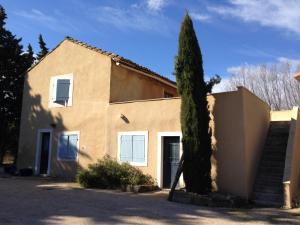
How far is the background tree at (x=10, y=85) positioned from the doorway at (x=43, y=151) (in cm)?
525

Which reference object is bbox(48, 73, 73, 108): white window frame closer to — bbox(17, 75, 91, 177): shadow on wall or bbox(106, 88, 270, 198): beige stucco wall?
bbox(17, 75, 91, 177): shadow on wall

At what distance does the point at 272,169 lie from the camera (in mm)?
13680

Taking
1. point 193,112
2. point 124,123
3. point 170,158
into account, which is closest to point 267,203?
point 193,112

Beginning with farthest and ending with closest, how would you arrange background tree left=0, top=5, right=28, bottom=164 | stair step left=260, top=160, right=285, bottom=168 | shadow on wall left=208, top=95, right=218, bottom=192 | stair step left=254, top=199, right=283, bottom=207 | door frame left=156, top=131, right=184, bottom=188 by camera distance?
background tree left=0, top=5, right=28, bottom=164, door frame left=156, top=131, right=184, bottom=188, stair step left=260, top=160, right=285, bottom=168, shadow on wall left=208, top=95, right=218, bottom=192, stair step left=254, top=199, right=283, bottom=207

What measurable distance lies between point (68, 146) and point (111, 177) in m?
4.38

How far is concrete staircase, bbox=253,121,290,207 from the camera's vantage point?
496 inches

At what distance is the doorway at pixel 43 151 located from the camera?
1875cm

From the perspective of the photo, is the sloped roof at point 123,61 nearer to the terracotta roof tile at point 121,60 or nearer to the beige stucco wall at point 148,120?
the terracotta roof tile at point 121,60

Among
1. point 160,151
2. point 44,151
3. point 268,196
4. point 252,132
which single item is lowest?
point 268,196

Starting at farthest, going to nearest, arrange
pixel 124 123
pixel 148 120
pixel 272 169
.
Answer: pixel 124 123 < pixel 148 120 < pixel 272 169

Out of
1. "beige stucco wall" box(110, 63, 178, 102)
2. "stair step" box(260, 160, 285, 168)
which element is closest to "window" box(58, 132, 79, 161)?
"beige stucco wall" box(110, 63, 178, 102)

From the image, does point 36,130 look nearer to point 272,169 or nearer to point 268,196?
point 272,169

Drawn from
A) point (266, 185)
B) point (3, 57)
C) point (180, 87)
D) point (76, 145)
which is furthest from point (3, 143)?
point (266, 185)

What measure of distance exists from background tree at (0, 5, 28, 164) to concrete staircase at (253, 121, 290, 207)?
613 inches
